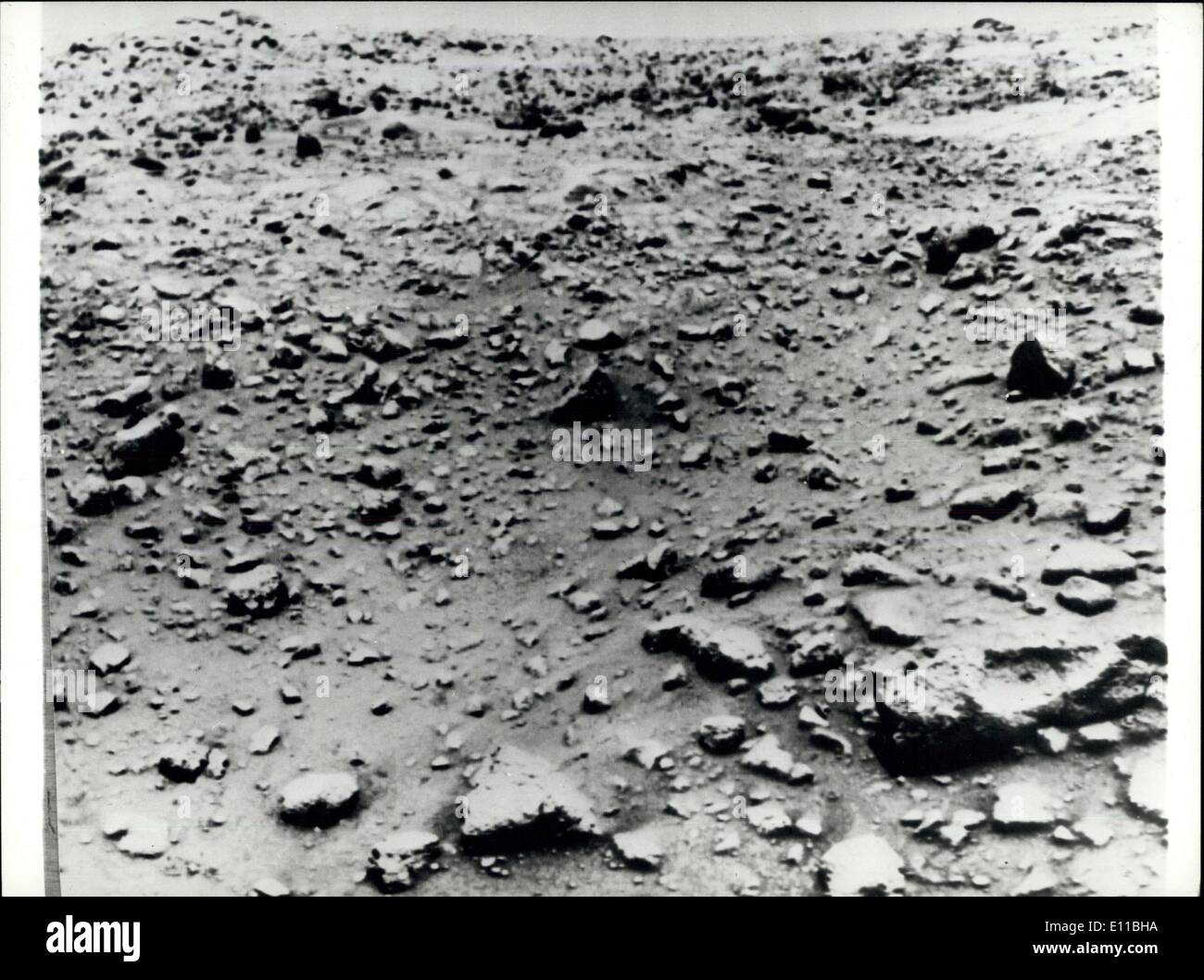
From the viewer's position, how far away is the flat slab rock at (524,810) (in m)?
2.86

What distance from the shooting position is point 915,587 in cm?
305

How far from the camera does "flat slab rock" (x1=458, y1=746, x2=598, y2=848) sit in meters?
2.86

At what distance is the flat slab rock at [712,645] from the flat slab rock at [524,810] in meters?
0.56

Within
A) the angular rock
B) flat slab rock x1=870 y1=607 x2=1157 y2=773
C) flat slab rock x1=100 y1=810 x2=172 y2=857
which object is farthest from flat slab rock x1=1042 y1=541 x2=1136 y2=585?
flat slab rock x1=100 y1=810 x2=172 y2=857

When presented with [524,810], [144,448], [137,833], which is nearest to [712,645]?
[524,810]

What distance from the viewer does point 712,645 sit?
9.95 feet

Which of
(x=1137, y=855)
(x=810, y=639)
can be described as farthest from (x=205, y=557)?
(x=1137, y=855)

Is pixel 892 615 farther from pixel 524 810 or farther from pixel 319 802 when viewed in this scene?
pixel 319 802

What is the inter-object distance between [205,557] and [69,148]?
1942 mm

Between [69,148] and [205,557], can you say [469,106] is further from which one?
[205,557]

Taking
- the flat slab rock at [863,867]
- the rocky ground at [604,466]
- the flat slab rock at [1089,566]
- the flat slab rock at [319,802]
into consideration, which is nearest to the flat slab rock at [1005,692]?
the rocky ground at [604,466]

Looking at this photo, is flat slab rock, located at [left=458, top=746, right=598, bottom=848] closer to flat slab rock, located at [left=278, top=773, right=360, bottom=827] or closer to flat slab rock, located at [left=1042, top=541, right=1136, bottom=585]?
flat slab rock, located at [left=278, top=773, right=360, bottom=827]

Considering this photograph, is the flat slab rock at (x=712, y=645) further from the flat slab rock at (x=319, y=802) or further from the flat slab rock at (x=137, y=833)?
the flat slab rock at (x=137, y=833)
